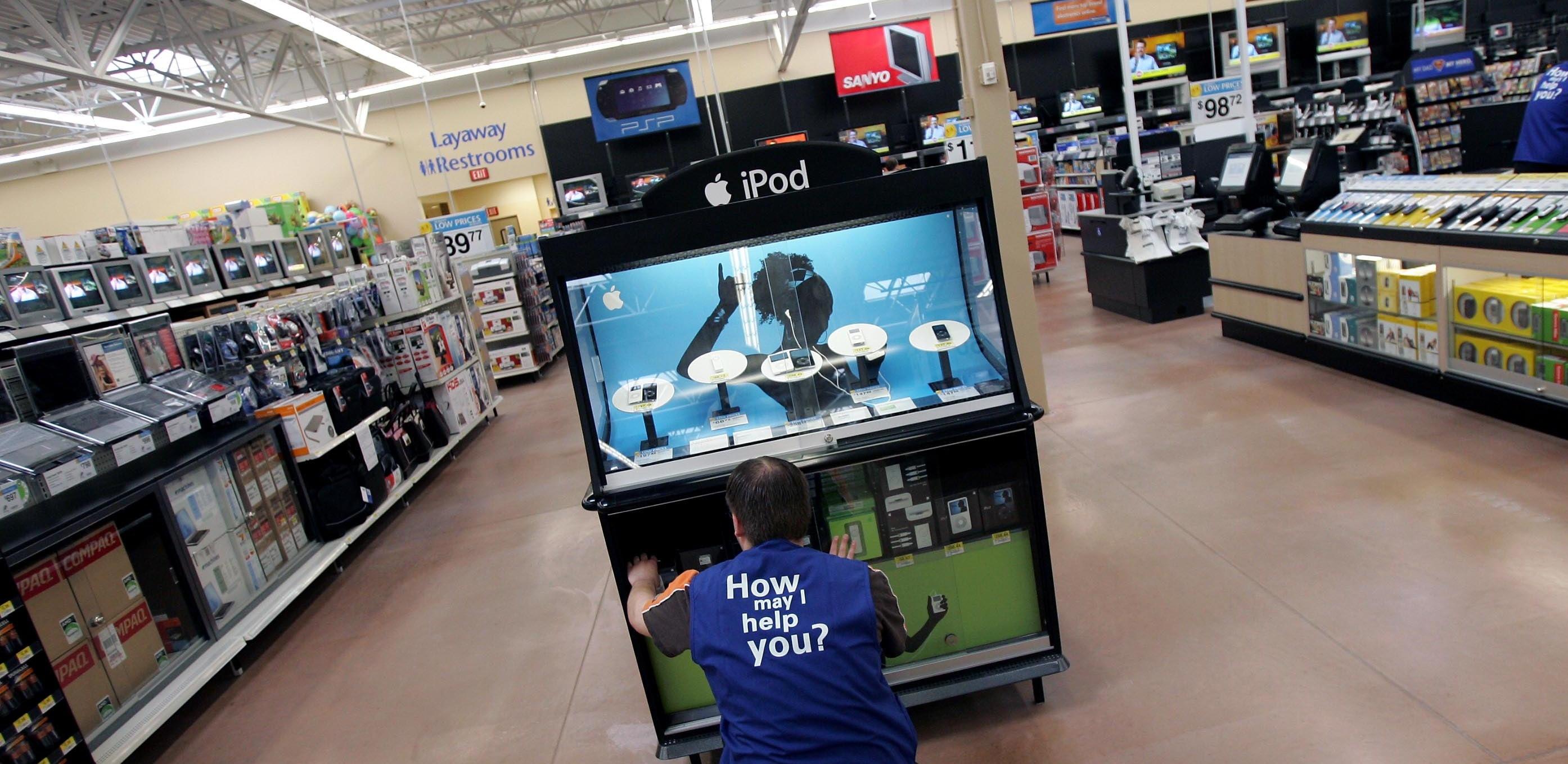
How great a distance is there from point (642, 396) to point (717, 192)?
2.16ft

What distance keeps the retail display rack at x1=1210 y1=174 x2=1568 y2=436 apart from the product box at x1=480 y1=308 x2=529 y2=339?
7454 mm

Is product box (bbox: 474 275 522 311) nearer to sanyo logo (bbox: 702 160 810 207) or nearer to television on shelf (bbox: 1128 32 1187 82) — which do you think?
sanyo logo (bbox: 702 160 810 207)

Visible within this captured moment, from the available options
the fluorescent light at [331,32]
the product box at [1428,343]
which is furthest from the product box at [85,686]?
the fluorescent light at [331,32]

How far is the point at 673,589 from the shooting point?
1859 millimetres

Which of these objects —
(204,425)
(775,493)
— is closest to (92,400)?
(204,425)

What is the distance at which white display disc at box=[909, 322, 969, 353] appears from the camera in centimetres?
258

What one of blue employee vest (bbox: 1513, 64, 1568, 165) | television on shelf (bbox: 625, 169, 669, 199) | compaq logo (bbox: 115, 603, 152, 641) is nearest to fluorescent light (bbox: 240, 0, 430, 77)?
television on shelf (bbox: 625, 169, 669, 199)

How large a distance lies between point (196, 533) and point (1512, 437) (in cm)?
601

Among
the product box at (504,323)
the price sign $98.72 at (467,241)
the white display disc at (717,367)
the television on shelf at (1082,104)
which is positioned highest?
the television on shelf at (1082,104)

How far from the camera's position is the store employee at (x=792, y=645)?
1507 mm

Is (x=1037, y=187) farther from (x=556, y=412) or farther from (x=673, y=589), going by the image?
(x=673, y=589)

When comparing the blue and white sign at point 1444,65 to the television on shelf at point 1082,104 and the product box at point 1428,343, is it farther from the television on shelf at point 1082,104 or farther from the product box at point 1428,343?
the product box at point 1428,343

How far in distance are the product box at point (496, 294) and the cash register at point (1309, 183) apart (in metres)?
7.56

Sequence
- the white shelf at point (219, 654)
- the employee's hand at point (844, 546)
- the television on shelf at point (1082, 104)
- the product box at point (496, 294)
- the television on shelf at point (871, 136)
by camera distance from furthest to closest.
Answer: the television on shelf at point (1082, 104), the television on shelf at point (871, 136), the product box at point (496, 294), the white shelf at point (219, 654), the employee's hand at point (844, 546)
